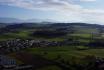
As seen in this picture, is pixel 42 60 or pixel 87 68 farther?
pixel 42 60

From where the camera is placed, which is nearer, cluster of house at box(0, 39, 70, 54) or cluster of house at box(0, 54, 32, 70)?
cluster of house at box(0, 54, 32, 70)

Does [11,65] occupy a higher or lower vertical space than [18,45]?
higher

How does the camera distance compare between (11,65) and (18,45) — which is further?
(18,45)

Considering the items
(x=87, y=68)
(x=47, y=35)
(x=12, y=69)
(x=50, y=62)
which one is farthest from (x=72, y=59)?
(x=47, y=35)

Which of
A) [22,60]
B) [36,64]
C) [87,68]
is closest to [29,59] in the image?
[22,60]

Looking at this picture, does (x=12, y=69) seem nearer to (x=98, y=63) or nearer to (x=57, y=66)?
(x=57, y=66)

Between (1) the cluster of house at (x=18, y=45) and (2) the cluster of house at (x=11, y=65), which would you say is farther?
(1) the cluster of house at (x=18, y=45)

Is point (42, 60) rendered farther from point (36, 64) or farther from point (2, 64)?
point (2, 64)

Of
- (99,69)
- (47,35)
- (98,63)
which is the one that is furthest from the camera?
(47,35)

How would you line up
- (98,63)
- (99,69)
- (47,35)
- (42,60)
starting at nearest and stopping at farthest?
(99,69) → (98,63) → (42,60) → (47,35)
